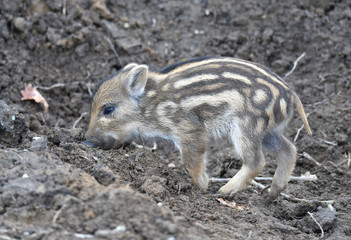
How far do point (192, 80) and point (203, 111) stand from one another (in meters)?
0.36

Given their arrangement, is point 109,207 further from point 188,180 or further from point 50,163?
point 188,180

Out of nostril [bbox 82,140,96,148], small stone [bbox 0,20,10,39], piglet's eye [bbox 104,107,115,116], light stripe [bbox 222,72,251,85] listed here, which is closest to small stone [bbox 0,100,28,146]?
nostril [bbox 82,140,96,148]

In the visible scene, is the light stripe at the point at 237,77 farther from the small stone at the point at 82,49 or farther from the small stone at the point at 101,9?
the small stone at the point at 101,9

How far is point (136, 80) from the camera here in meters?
6.46

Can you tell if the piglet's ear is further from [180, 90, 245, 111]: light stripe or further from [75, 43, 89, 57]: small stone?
[75, 43, 89, 57]: small stone

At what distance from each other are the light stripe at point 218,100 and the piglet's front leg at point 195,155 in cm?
34

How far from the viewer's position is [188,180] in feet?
20.7

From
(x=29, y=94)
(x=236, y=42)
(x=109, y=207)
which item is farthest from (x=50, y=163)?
(x=236, y=42)

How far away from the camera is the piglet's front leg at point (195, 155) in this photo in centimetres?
616

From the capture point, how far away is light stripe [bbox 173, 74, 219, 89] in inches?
238

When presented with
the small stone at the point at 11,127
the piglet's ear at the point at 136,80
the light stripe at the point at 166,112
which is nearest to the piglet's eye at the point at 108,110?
the piglet's ear at the point at 136,80

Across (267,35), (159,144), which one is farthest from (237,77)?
(267,35)

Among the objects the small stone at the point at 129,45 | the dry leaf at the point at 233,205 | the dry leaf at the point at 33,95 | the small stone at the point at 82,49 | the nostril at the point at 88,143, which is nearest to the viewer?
the dry leaf at the point at 233,205

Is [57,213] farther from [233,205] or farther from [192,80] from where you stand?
[192,80]
